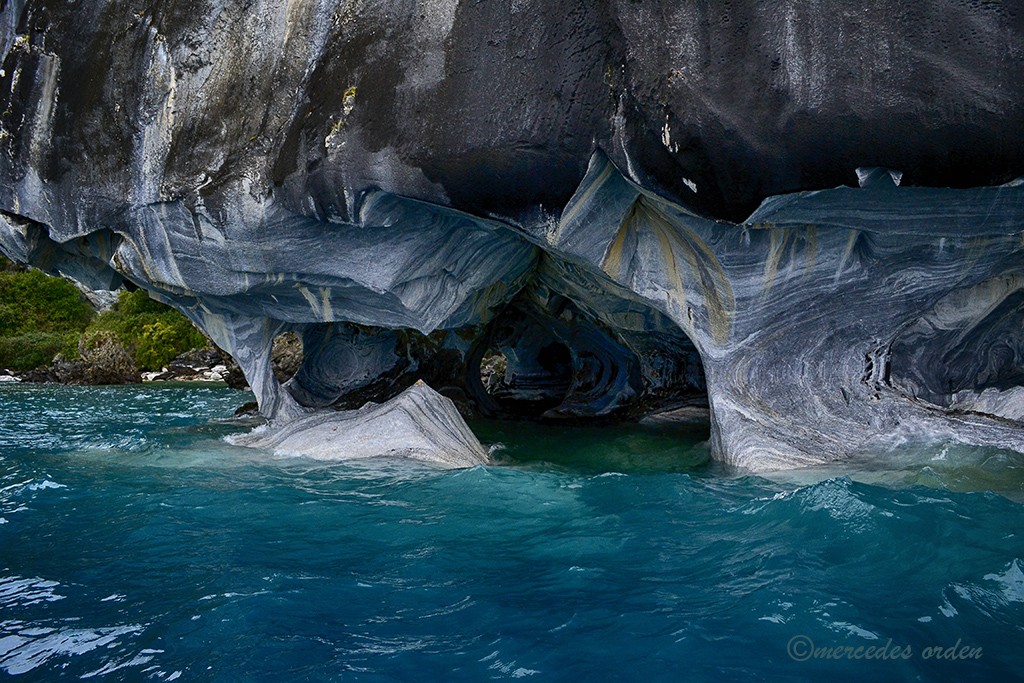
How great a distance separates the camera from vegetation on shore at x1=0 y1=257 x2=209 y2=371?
86.2 feet

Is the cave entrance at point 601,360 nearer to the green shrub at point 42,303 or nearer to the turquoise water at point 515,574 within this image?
the turquoise water at point 515,574

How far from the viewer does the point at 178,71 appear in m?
8.07

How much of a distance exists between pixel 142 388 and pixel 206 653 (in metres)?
19.1

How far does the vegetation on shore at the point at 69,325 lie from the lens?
86.2 feet

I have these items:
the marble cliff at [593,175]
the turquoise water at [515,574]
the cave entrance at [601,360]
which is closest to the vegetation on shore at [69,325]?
the cave entrance at [601,360]

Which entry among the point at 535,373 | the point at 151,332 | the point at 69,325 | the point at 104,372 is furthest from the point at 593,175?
the point at 69,325

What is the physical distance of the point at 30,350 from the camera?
2762cm

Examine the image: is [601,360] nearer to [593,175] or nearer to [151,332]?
[593,175]

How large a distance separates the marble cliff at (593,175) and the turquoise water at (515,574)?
1.50m

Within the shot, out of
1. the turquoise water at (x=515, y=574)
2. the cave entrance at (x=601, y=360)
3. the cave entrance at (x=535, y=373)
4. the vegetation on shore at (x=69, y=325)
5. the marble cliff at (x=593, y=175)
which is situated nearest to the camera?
the turquoise water at (x=515, y=574)

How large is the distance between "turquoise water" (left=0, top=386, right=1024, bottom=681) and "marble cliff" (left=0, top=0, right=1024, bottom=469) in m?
1.50

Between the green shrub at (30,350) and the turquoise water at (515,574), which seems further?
the green shrub at (30,350)

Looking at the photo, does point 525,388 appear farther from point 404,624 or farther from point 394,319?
point 404,624

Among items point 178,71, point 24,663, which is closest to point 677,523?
point 24,663
